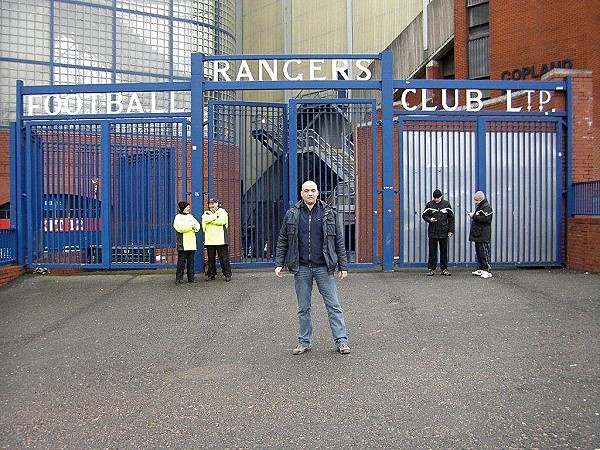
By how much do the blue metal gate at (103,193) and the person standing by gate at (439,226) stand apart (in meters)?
4.64

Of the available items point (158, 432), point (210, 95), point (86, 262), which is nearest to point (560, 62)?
point (210, 95)

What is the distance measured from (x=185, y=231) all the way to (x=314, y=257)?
4.94 metres

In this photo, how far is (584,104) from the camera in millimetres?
12203

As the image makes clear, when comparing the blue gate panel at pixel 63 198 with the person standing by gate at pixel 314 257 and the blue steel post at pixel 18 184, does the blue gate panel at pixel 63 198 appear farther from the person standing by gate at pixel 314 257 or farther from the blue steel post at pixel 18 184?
the person standing by gate at pixel 314 257

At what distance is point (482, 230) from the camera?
35.8 ft

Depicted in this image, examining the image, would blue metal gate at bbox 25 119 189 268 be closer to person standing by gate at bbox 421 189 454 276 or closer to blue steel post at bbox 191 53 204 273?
blue steel post at bbox 191 53 204 273

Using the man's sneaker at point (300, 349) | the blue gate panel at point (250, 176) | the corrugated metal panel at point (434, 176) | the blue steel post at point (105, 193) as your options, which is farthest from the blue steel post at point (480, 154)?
the blue steel post at point (105, 193)

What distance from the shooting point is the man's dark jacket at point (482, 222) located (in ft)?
35.5

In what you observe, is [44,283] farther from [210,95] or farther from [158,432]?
[158,432]

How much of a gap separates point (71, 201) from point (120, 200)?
943 mm

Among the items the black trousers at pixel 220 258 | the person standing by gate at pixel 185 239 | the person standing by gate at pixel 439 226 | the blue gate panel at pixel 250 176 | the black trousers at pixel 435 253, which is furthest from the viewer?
the blue gate panel at pixel 250 176

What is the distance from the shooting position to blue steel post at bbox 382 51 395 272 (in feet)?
38.5

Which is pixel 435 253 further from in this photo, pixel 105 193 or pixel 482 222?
pixel 105 193


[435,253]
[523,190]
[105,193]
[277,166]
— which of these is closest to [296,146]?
[277,166]
